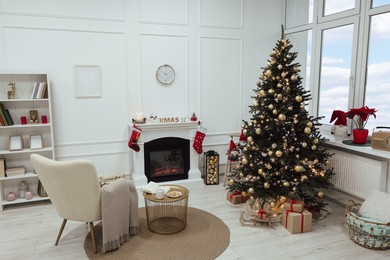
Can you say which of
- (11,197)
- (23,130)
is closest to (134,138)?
(23,130)

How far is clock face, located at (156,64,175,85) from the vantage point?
16.0 feet

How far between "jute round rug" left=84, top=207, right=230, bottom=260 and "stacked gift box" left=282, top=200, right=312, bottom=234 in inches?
27.2

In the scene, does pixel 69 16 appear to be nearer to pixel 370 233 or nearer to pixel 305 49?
pixel 305 49

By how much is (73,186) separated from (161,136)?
208 centimetres

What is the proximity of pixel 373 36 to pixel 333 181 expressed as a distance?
6.32ft

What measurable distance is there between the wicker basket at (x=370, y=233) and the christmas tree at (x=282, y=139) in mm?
642

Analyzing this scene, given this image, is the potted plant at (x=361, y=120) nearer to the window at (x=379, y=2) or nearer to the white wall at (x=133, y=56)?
the window at (x=379, y=2)

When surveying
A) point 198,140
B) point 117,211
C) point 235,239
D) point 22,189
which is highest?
point 198,140

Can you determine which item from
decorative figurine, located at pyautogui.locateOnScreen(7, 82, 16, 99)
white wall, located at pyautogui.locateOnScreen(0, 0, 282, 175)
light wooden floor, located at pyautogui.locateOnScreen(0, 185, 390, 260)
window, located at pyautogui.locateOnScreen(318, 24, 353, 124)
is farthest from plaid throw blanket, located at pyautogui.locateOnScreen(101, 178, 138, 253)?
window, located at pyautogui.locateOnScreen(318, 24, 353, 124)

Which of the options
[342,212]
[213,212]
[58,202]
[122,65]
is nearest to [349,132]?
[342,212]

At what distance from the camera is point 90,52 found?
4.49m

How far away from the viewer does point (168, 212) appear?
3.83m

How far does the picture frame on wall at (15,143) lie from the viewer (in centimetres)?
405

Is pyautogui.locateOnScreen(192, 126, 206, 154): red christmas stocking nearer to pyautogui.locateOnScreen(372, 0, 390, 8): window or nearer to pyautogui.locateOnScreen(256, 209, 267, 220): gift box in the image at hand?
pyautogui.locateOnScreen(256, 209, 267, 220): gift box
